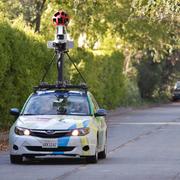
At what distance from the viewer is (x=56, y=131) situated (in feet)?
55.2

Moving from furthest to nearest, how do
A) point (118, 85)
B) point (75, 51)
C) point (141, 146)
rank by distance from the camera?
point (118, 85)
point (75, 51)
point (141, 146)

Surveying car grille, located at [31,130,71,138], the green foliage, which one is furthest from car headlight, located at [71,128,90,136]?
the green foliage

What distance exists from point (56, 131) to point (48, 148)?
0.39m

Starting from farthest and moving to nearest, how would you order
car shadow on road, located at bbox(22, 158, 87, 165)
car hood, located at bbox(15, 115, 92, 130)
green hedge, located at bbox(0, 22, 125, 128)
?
green hedge, located at bbox(0, 22, 125, 128) < car shadow on road, located at bbox(22, 158, 87, 165) < car hood, located at bbox(15, 115, 92, 130)

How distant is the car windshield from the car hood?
367mm

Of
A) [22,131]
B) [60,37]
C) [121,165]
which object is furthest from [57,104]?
[60,37]

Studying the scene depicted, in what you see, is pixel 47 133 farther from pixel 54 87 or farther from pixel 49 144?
pixel 54 87

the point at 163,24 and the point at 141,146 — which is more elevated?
the point at 163,24

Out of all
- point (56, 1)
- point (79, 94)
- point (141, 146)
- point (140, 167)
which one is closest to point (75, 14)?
point (56, 1)

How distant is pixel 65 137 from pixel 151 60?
151ft

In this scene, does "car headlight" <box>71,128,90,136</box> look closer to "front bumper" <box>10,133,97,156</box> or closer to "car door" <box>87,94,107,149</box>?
"front bumper" <box>10,133,97,156</box>

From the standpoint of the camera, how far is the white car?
16781mm

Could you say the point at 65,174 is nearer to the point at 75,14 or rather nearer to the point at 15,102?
the point at 15,102

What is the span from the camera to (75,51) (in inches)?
1483
